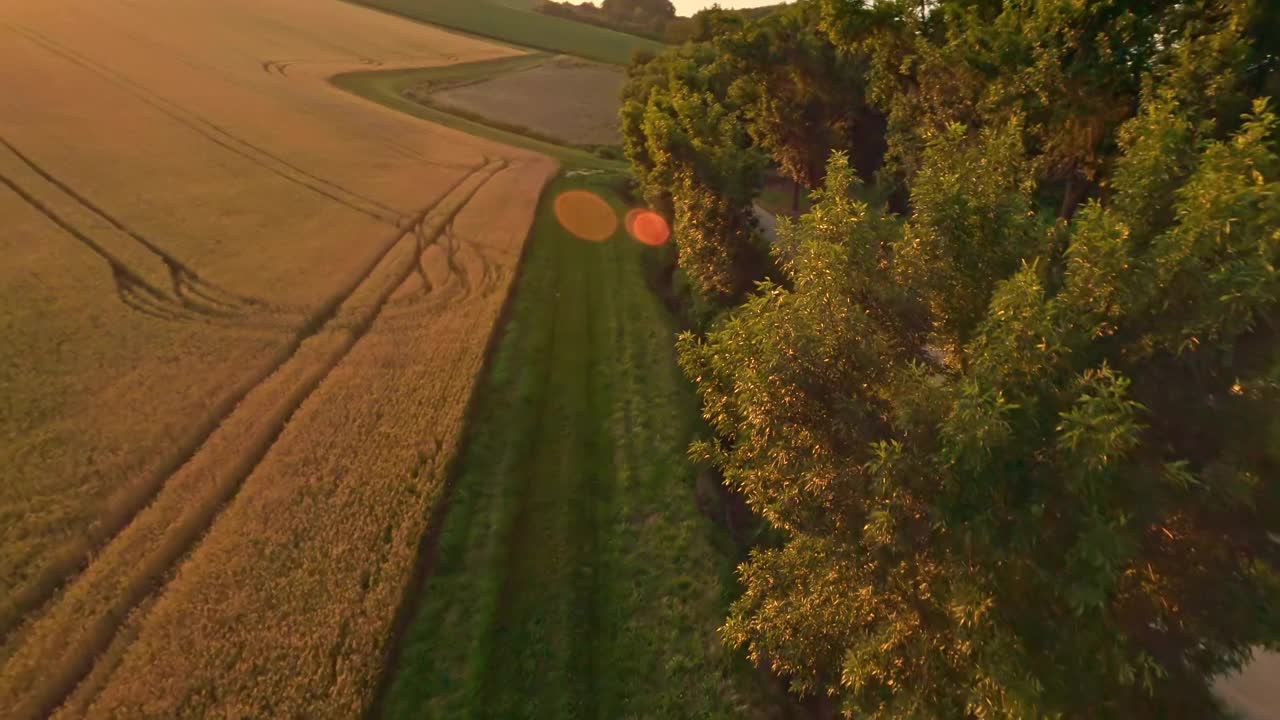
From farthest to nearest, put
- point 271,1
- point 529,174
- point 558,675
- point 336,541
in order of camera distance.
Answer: point 271,1 < point 529,174 < point 336,541 < point 558,675

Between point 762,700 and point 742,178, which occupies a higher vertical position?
point 742,178

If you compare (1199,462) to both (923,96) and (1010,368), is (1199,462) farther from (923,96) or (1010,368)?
(923,96)

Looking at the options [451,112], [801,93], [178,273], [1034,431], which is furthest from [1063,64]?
[451,112]

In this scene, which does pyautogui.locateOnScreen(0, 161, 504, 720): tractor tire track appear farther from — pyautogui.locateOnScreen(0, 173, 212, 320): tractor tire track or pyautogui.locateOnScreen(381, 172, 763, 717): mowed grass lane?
pyautogui.locateOnScreen(381, 172, 763, 717): mowed grass lane

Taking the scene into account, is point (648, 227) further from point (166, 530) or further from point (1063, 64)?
point (166, 530)

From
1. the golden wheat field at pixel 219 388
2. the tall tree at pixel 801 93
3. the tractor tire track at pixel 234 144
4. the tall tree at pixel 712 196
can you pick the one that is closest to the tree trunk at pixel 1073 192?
the tall tree at pixel 712 196

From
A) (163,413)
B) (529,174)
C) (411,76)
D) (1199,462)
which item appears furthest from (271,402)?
(411,76)

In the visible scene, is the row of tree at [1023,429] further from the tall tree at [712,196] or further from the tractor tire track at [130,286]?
the tractor tire track at [130,286]
